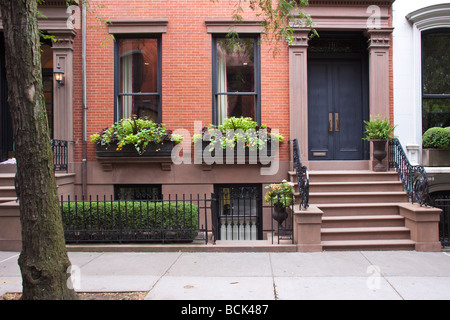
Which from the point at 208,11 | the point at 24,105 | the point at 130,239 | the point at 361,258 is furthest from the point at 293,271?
the point at 208,11

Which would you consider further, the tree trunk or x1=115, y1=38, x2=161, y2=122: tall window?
x1=115, y1=38, x2=161, y2=122: tall window

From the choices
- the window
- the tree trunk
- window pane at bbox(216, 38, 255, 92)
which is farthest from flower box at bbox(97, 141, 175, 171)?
the tree trunk

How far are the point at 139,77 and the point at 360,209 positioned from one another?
629 cm

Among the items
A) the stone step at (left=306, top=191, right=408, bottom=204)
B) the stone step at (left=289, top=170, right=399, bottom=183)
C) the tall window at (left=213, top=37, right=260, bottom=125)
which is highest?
the tall window at (left=213, top=37, right=260, bottom=125)

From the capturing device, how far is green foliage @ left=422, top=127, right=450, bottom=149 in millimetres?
8688

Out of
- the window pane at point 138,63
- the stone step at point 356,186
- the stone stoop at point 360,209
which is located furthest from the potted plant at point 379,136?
the window pane at point 138,63

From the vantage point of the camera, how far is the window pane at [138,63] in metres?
9.34

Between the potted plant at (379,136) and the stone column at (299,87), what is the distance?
1.47 meters

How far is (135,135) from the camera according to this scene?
849 cm

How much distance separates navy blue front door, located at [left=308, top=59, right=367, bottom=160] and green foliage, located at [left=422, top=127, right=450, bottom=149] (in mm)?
1533

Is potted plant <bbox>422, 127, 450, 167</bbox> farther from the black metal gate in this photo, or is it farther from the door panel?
the black metal gate

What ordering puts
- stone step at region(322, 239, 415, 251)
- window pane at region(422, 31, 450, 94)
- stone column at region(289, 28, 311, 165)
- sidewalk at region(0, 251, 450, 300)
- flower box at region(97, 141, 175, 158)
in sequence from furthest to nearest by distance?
window pane at region(422, 31, 450, 94) → stone column at region(289, 28, 311, 165) → flower box at region(97, 141, 175, 158) → stone step at region(322, 239, 415, 251) → sidewalk at region(0, 251, 450, 300)

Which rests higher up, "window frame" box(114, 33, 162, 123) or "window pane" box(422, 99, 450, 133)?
"window frame" box(114, 33, 162, 123)

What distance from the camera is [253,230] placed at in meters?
8.93
